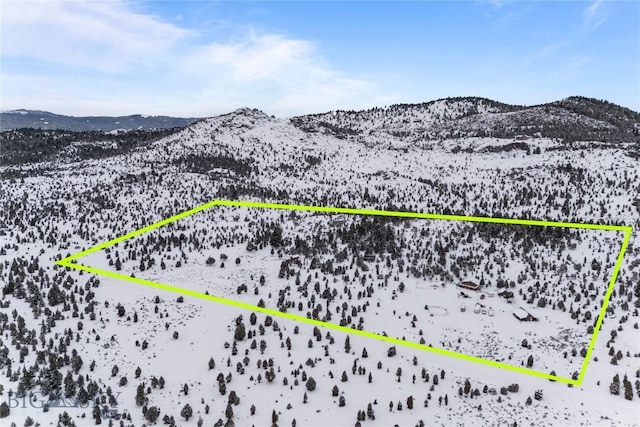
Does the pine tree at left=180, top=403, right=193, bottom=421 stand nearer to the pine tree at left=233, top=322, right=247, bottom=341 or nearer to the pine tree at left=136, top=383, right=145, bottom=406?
the pine tree at left=136, top=383, right=145, bottom=406

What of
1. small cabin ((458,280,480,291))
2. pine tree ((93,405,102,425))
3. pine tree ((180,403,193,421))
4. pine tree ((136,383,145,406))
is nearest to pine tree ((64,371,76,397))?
pine tree ((93,405,102,425))

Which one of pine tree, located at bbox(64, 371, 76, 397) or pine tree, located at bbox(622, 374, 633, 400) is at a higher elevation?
pine tree, located at bbox(622, 374, 633, 400)

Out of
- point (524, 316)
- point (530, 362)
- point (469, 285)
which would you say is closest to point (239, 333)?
point (530, 362)

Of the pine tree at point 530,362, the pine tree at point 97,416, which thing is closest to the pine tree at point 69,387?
the pine tree at point 97,416

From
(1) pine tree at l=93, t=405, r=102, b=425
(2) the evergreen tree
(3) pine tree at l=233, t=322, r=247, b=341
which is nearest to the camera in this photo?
(1) pine tree at l=93, t=405, r=102, b=425

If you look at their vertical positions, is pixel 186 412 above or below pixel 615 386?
below

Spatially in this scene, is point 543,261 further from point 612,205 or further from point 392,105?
point 392,105

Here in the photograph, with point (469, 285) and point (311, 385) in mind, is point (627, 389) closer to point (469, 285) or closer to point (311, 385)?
point (469, 285)

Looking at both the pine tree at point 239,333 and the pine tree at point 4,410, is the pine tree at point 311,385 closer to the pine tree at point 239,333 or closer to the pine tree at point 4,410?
the pine tree at point 239,333

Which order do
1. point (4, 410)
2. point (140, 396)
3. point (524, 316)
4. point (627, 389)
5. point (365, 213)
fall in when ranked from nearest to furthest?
1. point (4, 410)
2. point (140, 396)
3. point (627, 389)
4. point (524, 316)
5. point (365, 213)

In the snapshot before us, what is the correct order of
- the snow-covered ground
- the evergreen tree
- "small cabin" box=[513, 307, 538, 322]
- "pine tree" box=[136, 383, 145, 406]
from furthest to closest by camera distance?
1. "small cabin" box=[513, 307, 538, 322]
2. the snow-covered ground
3. "pine tree" box=[136, 383, 145, 406]
4. the evergreen tree

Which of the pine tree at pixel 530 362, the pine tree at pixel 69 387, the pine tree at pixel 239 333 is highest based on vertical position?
the pine tree at pixel 530 362

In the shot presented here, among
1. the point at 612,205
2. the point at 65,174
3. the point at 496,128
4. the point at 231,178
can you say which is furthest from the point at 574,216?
the point at 496,128
